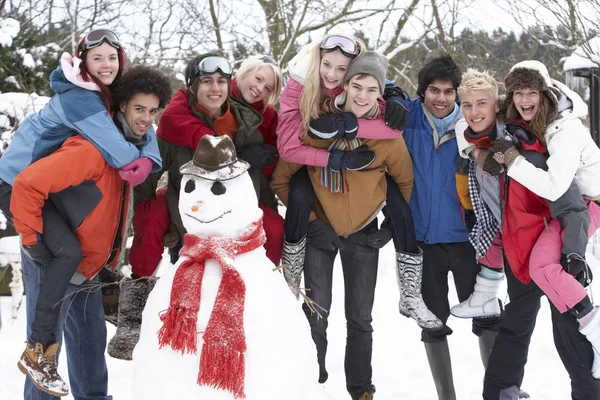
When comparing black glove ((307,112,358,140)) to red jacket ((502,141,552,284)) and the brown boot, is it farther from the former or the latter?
the brown boot

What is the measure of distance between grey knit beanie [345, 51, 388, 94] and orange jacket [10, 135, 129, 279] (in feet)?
4.52

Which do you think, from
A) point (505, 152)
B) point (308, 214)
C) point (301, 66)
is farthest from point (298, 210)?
point (505, 152)

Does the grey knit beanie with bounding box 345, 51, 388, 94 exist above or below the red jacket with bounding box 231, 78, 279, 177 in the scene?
above

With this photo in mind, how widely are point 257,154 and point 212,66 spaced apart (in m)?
0.53

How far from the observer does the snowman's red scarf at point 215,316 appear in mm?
2330

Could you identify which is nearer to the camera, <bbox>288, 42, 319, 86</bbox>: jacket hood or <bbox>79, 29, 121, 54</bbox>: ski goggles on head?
<bbox>79, 29, 121, 54</bbox>: ski goggles on head

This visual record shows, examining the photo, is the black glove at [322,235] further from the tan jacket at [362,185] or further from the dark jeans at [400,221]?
the dark jeans at [400,221]

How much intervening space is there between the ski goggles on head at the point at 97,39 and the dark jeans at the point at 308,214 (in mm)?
1236

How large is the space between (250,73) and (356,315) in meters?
1.57

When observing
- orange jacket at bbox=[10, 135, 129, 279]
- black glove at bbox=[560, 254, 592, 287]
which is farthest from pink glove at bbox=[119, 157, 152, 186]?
black glove at bbox=[560, 254, 592, 287]

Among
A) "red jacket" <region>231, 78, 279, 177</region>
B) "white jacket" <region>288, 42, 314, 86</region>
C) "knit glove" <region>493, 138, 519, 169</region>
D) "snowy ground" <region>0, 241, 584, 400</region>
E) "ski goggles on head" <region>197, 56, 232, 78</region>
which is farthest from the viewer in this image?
"snowy ground" <region>0, 241, 584, 400</region>

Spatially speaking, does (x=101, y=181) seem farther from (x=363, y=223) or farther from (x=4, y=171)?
(x=363, y=223)

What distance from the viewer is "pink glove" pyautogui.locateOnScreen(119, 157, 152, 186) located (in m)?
2.98

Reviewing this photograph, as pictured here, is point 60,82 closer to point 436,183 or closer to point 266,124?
point 266,124
